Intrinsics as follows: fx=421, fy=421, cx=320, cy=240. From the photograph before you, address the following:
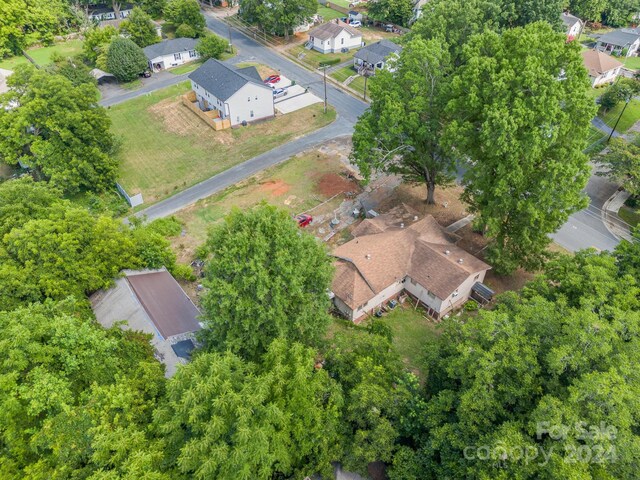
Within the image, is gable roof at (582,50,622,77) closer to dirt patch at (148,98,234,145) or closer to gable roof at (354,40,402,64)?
gable roof at (354,40,402,64)

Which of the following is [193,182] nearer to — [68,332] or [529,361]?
[68,332]

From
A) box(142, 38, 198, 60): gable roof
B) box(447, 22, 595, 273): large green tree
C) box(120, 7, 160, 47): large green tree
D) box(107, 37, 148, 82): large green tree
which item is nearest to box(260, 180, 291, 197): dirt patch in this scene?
box(447, 22, 595, 273): large green tree

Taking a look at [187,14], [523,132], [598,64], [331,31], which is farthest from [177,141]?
[598,64]

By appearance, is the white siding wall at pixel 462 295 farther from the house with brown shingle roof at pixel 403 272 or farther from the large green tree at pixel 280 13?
the large green tree at pixel 280 13

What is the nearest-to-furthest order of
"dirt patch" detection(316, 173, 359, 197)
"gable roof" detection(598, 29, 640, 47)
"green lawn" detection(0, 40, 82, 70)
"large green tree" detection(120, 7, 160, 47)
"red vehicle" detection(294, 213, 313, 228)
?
"red vehicle" detection(294, 213, 313, 228)
"dirt patch" detection(316, 173, 359, 197)
"gable roof" detection(598, 29, 640, 47)
"large green tree" detection(120, 7, 160, 47)
"green lawn" detection(0, 40, 82, 70)

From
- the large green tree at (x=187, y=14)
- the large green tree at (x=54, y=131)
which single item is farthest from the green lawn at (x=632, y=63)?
the large green tree at (x=54, y=131)

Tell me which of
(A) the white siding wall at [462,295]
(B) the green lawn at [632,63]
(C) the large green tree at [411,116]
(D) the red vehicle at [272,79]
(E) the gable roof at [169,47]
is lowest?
(A) the white siding wall at [462,295]

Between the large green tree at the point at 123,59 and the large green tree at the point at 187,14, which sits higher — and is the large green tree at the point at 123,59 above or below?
below

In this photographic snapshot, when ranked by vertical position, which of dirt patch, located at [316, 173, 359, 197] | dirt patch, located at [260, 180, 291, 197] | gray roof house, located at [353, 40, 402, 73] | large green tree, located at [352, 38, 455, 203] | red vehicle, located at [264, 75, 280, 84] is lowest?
dirt patch, located at [260, 180, 291, 197]

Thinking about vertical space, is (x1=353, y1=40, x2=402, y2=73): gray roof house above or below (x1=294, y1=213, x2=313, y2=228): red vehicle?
above
